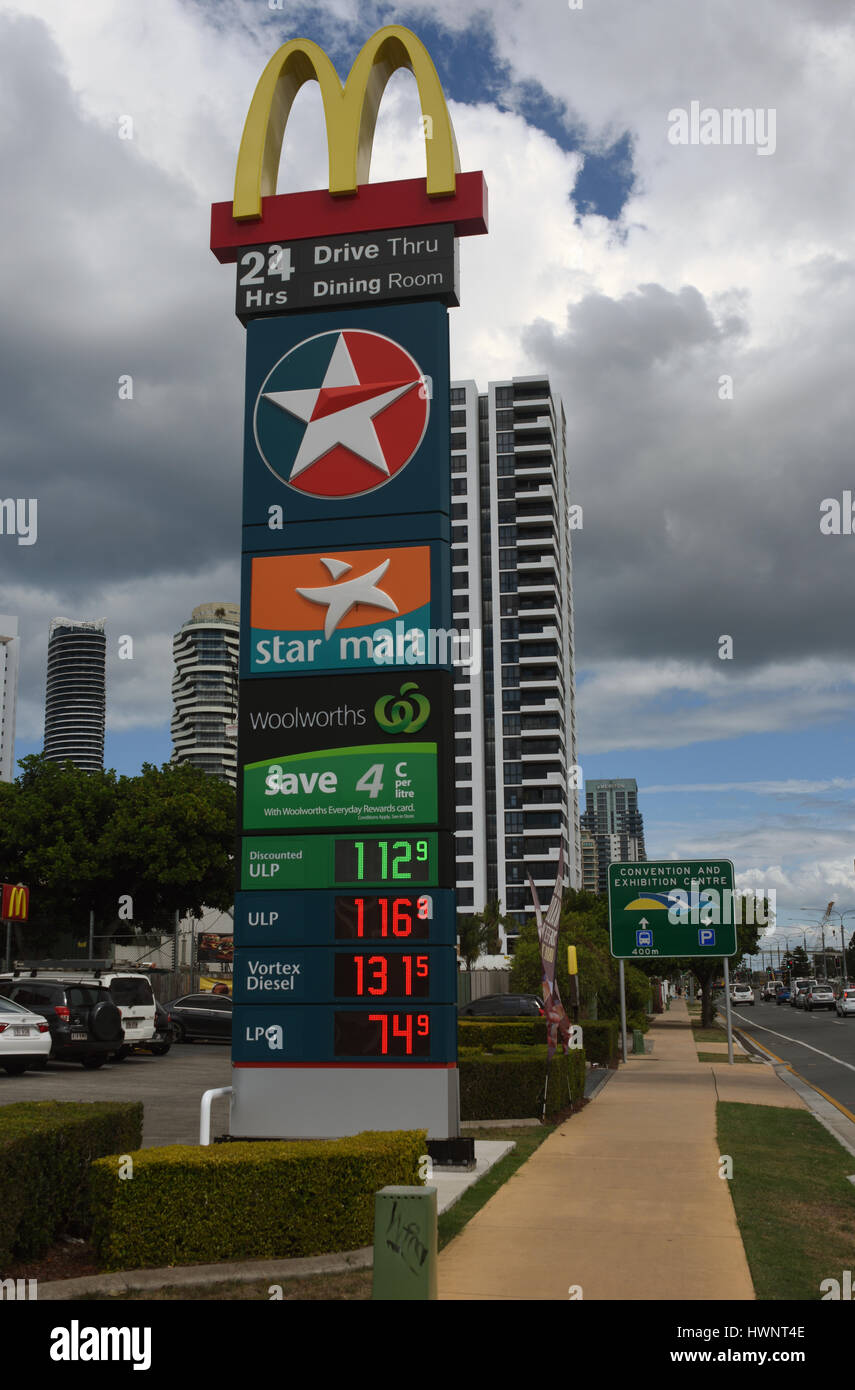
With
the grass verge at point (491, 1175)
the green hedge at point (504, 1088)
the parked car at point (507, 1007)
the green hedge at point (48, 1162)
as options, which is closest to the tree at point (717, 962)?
the parked car at point (507, 1007)

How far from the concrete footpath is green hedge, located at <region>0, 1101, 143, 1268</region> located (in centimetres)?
266

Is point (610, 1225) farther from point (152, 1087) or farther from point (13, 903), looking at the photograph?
point (13, 903)

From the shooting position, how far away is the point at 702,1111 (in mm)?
18531

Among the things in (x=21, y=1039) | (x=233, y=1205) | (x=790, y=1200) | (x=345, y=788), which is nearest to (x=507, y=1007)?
(x=21, y=1039)

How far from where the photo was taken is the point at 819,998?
71.3m

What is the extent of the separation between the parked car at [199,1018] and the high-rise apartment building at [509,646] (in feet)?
242

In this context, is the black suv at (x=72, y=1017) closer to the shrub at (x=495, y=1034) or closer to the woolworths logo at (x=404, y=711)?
the shrub at (x=495, y=1034)

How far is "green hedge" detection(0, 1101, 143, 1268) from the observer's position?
769 centimetres

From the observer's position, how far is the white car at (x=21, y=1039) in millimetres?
21688

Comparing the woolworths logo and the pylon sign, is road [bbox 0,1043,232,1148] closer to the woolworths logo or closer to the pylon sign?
the pylon sign

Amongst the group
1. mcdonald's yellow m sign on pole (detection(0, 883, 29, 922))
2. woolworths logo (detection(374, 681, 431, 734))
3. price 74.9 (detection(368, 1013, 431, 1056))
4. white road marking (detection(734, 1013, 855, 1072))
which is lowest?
white road marking (detection(734, 1013, 855, 1072))

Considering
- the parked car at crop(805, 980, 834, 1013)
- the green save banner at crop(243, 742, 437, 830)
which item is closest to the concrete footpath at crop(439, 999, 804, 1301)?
the green save banner at crop(243, 742, 437, 830)

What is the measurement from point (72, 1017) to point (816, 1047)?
2277cm
